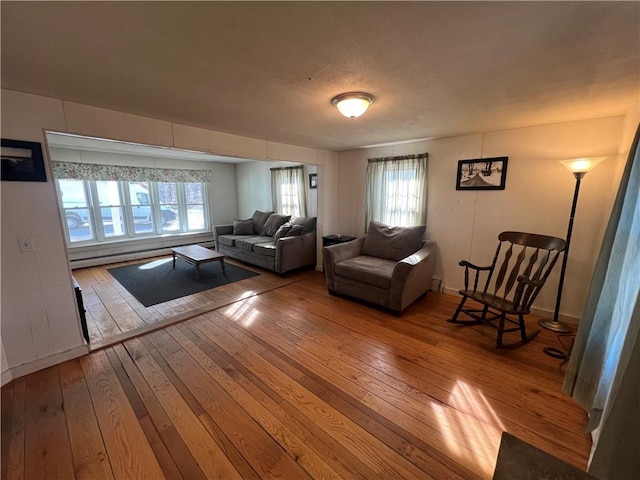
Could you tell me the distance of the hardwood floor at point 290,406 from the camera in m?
1.36

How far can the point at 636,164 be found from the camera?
134 cm

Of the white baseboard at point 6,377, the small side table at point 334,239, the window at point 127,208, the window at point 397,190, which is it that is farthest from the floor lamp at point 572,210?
the window at point 127,208

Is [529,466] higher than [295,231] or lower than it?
lower

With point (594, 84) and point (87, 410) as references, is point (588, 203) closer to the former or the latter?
point (594, 84)

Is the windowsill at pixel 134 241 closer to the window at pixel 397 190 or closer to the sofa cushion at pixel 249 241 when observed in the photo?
the sofa cushion at pixel 249 241

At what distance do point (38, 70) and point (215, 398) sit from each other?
91.7 inches

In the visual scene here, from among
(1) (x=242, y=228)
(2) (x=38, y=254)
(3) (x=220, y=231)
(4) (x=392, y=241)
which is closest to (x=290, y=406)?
(2) (x=38, y=254)

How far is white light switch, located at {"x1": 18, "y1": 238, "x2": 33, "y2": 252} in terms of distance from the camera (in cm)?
190

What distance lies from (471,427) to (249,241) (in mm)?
4108

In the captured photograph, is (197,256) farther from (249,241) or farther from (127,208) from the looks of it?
(127,208)

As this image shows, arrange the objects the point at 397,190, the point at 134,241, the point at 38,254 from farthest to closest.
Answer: the point at 134,241
the point at 397,190
the point at 38,254

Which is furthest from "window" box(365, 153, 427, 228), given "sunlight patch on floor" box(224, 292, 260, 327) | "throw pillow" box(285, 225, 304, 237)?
"sunlight patch on floor" box(224, 292, 260, 327)

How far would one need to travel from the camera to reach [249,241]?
4.81 meters

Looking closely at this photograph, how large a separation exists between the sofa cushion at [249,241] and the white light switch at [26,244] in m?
2.88
